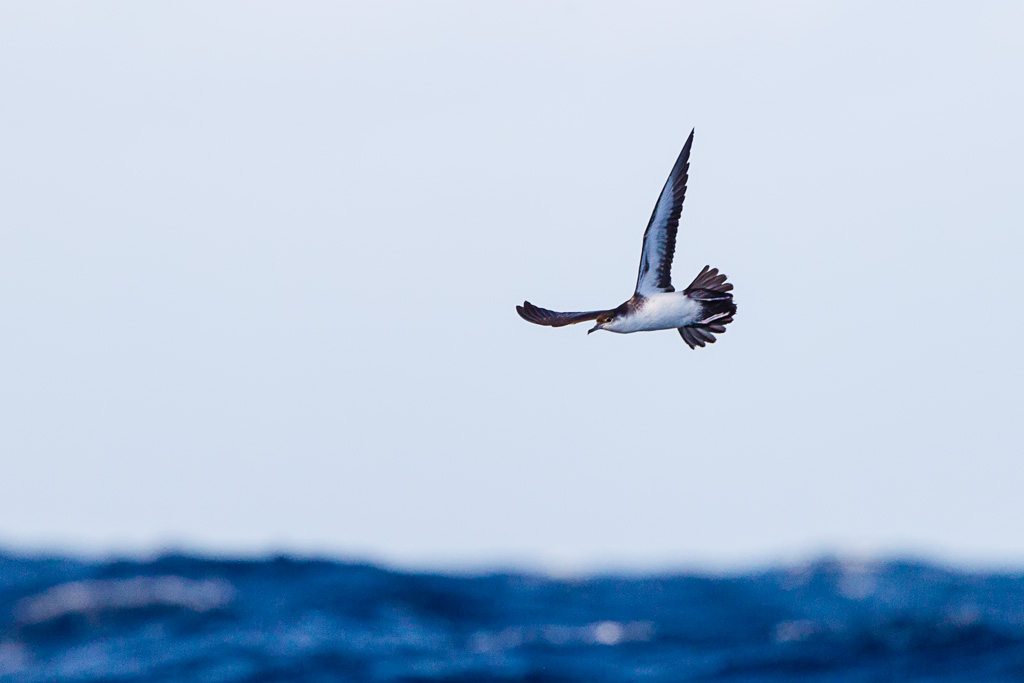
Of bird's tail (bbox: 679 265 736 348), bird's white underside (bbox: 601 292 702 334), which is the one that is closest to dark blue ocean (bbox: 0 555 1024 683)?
bird's tail (bbox: 679 265 736 348)

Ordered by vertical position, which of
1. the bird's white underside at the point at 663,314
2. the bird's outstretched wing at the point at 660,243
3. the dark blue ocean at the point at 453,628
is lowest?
the bird's white underside at the point at 663,314

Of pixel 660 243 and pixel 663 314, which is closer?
pixel 663 314

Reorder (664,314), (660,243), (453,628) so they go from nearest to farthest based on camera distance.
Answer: (664,314) → (660,243) → (453,628)

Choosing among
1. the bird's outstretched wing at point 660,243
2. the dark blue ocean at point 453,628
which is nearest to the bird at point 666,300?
the bird's outstretched wing at point 660,243

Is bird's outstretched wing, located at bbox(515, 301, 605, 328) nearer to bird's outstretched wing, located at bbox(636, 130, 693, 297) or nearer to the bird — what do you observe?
the bird

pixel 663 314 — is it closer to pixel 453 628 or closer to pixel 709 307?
pixel 709 307

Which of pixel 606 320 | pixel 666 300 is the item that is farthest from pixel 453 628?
pixel 606 320

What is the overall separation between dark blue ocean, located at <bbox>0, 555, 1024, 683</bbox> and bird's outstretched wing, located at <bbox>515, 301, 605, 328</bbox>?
2390cm

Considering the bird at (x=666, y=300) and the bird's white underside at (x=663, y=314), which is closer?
the bird at (x=666, y=300)

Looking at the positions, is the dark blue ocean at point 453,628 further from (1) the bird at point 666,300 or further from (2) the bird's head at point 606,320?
(2) the bird's head at point 606,320

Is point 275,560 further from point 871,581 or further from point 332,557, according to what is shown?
point 871,581

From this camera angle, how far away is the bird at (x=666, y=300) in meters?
6.57

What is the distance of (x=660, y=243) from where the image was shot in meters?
7.31

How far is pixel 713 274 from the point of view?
7.46 meters
